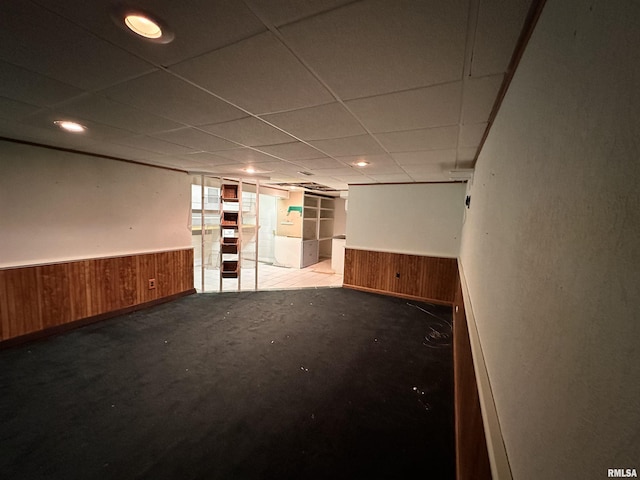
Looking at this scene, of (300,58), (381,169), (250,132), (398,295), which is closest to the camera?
→ (300,58)

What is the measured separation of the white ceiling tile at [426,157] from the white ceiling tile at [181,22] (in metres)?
2.21

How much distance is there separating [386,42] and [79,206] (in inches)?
160

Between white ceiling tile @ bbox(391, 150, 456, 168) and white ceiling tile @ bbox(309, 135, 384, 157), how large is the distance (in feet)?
1.16

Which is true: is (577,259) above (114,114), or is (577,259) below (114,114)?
below

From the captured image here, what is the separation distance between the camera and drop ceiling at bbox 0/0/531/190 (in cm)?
96

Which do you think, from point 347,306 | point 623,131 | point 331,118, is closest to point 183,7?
point 331,118

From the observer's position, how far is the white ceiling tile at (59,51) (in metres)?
1.02

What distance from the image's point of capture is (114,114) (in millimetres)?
2012

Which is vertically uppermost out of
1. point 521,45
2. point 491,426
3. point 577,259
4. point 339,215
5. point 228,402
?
point 521,45

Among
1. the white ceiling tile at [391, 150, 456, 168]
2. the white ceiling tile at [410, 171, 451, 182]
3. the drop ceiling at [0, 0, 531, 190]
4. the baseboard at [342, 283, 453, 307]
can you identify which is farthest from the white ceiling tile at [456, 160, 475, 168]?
the baseboard at [342, 283, 453, 307]

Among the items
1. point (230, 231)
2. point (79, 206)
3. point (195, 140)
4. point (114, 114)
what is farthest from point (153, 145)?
point (230, 231)

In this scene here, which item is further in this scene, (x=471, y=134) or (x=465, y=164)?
(x=465, y=164)

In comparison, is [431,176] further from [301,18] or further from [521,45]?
[301,18]

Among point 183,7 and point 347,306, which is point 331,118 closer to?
point 183,7
